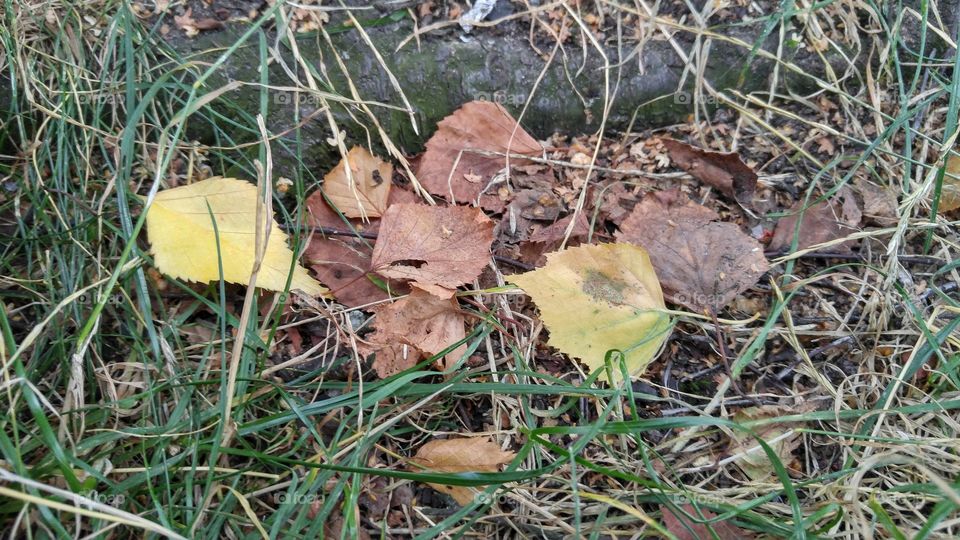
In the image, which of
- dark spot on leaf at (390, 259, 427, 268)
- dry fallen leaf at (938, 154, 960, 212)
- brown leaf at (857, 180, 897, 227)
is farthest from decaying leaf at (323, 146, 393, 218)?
dry fallen leaf at (938, 154, 960, 212)

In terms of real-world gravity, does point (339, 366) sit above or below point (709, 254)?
below

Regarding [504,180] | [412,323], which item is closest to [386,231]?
[412,323]

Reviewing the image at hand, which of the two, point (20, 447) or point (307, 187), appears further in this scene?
point (307, 187)

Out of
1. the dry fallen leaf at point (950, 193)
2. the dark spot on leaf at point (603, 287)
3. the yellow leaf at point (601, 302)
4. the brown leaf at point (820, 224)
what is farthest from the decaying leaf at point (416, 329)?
the dry fallen leaf at point (950, 193)

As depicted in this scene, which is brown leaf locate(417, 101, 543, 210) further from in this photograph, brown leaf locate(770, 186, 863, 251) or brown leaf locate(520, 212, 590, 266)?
brown leaf locate(770, 186, 863, 251)

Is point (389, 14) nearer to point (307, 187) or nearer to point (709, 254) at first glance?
point (307, 187)

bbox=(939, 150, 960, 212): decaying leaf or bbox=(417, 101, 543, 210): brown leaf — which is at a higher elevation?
bbox=(417, 101, 543, 210): brown leaf

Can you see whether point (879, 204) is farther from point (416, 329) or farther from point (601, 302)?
point (416, 329)
